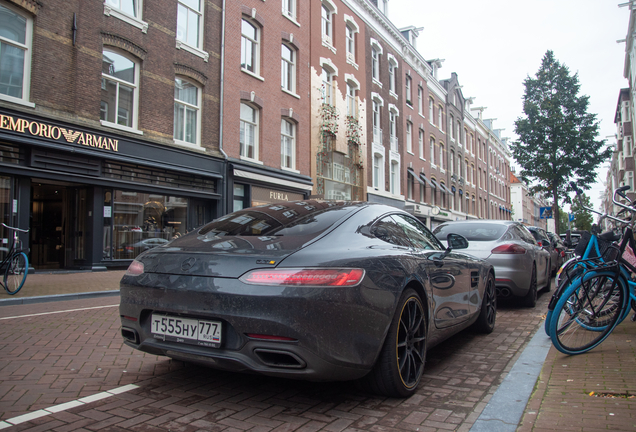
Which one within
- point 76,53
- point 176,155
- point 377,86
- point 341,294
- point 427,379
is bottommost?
point 427,379

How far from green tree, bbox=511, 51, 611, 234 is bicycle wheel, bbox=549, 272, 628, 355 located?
32.5 metres

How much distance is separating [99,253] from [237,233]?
10.7 meters

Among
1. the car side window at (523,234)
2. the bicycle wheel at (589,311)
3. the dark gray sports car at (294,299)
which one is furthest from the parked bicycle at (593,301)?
the car side window at (523,234)

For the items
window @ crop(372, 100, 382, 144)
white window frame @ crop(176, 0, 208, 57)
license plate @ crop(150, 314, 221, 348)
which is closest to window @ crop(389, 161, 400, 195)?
window @ crop(372, 100, 382, 144)

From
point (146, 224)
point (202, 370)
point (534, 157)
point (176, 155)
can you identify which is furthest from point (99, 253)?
point (534, 157)

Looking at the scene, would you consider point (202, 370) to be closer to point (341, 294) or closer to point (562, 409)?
point (341, 294)

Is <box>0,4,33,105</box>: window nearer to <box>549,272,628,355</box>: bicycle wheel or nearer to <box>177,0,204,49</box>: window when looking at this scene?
<box>177,0,204,49</box>: window

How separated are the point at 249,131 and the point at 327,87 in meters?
6.62

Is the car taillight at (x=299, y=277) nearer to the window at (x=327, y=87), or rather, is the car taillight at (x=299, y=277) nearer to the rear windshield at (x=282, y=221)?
the rear windshield at (x=282, y=221)

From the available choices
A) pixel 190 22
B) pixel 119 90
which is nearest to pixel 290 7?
pixel 190 22

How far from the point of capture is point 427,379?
11.8 feet

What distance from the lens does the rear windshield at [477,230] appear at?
743 centimetres

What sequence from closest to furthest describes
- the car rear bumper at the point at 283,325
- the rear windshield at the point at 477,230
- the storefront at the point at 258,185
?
1. the car rear bumper at the point at 283,325
2. the rear windshield at the point at 477,230
3. the storefront at the point at 258,185

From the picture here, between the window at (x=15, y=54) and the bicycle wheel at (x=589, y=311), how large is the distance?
38.9 feet
